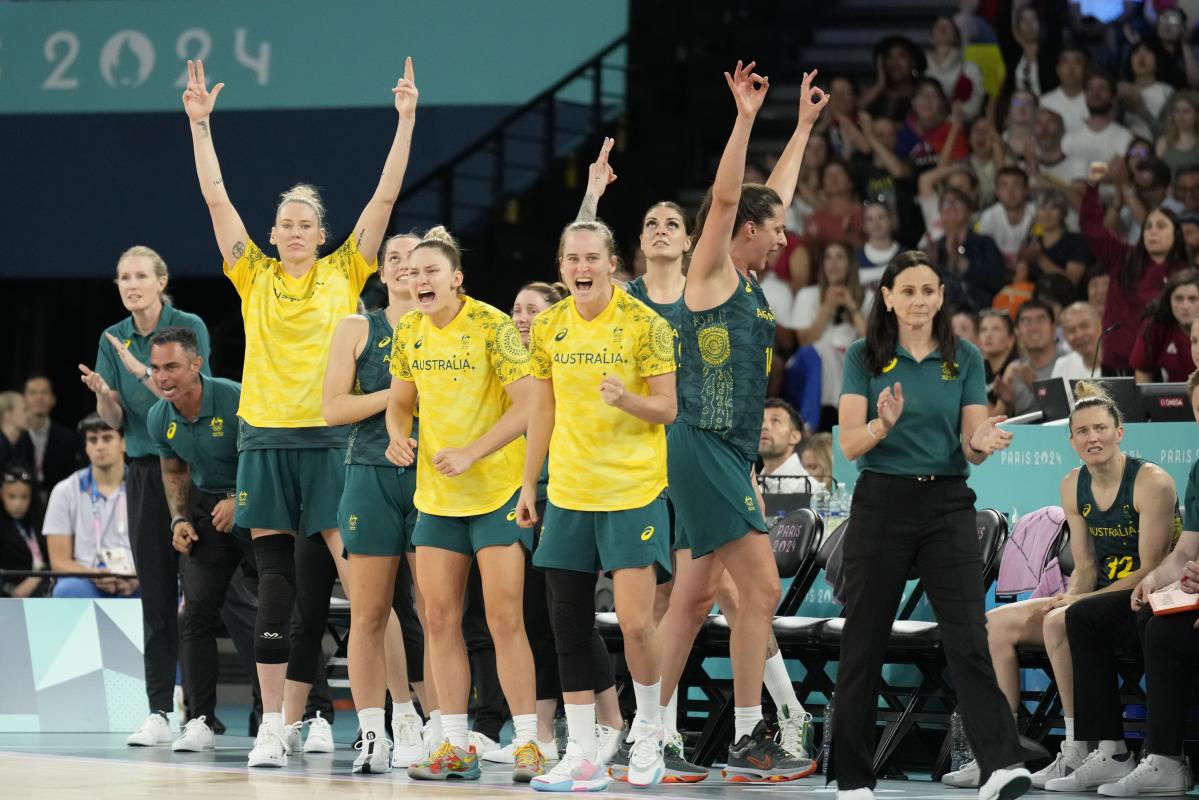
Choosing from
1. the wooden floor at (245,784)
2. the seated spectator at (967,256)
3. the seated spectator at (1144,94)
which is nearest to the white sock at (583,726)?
the wooden floor at (245,784)

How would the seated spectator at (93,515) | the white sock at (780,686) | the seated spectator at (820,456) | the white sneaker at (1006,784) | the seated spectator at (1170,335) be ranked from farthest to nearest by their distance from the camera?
the seated spectator at (93,515) → the seated spectator at (820,456) → the seated spectator at (1170,335) → the white sock at (780,686) → the white sneaker at (1006,784)

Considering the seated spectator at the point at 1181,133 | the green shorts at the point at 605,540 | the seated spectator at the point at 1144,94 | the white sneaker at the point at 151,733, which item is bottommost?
the white sneaker at the point at 151,733

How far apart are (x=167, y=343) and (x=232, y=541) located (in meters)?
0.85

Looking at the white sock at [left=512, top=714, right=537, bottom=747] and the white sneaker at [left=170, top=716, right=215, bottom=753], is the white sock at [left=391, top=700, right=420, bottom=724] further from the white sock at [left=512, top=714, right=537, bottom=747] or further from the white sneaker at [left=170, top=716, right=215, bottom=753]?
the white sneaker at [left=170, top=716, right=215, bottom=753]

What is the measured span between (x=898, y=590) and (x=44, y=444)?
871 cm

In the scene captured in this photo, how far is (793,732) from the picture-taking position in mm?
6285

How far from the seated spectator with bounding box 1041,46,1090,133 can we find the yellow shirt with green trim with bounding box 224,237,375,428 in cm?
649

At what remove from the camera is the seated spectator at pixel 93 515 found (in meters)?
10.1

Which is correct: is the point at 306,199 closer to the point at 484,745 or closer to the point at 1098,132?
the point at 484,745

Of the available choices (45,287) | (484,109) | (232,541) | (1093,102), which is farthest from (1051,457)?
(45,287)

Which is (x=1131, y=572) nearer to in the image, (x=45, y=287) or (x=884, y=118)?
(x=884, y=118)

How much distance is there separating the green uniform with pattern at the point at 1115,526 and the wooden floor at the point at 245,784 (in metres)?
0.94

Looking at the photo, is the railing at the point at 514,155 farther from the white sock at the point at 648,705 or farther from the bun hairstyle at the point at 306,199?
the white sock at the point at 648,705

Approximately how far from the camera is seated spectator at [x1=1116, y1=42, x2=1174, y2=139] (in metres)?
11.4
